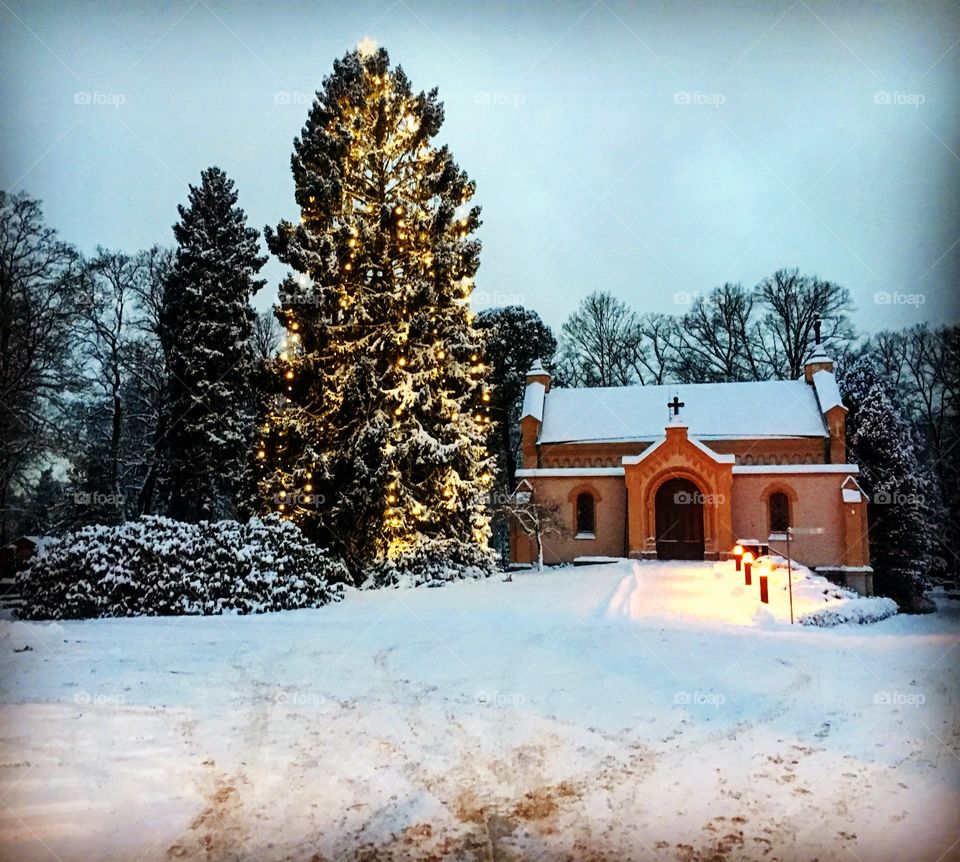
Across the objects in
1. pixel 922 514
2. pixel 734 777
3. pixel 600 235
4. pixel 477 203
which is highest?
pixel 477 203

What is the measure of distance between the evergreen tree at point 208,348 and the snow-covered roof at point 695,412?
470 inches

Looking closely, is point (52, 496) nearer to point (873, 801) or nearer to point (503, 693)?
point (503, 693)

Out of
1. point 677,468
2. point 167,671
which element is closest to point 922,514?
point 677,468

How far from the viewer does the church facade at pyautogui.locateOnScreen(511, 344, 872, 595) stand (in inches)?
958

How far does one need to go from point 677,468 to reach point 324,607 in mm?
16205

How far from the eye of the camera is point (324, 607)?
39.9 feet

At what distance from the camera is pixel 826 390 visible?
2652 centimetres

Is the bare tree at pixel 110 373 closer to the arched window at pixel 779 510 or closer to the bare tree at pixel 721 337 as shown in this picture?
the arched window at pixel 779 510

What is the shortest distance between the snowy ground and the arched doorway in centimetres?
1643

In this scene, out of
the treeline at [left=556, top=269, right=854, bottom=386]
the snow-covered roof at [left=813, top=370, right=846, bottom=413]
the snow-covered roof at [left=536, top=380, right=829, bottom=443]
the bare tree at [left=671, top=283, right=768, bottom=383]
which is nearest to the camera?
the snow-covered roof at [left=813, top=370, right=846, bottom=413]

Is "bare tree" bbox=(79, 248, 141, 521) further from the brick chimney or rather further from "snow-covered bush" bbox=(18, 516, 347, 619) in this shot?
the brick chimney

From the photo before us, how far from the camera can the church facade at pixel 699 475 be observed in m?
24.3

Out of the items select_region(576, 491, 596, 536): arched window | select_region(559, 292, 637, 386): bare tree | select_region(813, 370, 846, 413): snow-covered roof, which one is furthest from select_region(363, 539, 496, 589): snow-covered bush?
select_region(559, 292, 637, 386): bare tree

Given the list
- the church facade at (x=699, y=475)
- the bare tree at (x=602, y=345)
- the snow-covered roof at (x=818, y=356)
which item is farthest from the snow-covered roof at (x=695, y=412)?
the bare tree at (x=602, y=345)
